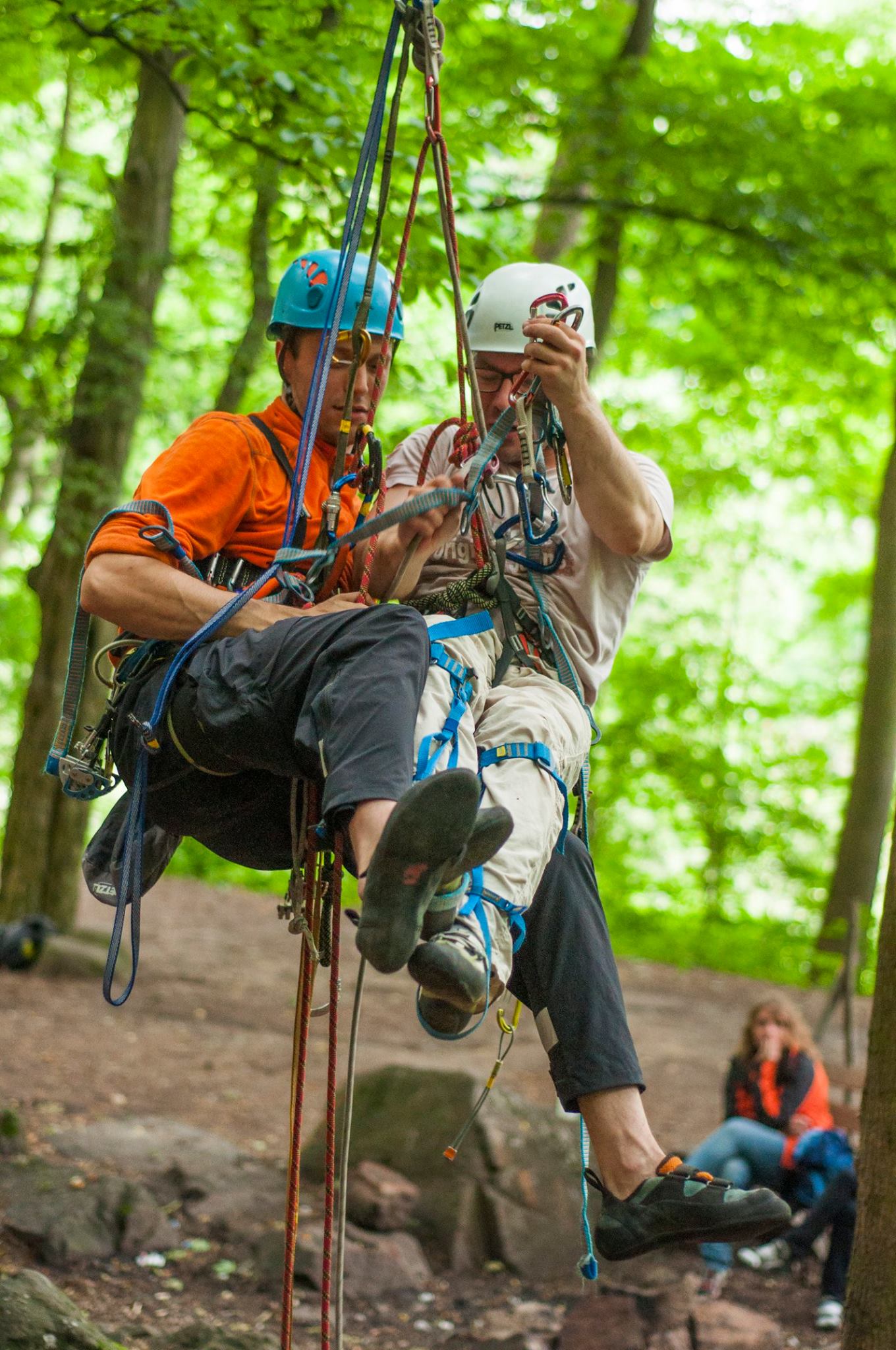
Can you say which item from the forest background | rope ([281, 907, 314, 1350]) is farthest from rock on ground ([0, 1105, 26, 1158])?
rope ([281, 907, 314, 1350])

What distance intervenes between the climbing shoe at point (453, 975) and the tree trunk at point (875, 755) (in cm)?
984

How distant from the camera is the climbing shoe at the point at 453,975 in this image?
1.92 metres

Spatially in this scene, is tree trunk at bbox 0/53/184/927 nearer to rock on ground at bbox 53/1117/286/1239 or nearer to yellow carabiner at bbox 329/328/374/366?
rock on ground at bbox 53/1117/286/1239

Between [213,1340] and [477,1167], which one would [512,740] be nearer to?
[213,1340]

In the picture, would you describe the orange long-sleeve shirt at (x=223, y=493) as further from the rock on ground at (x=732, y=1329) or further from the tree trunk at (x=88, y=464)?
the tree trunk at (x=88, y=464)

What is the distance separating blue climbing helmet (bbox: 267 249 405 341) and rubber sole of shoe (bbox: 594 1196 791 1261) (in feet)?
6.20

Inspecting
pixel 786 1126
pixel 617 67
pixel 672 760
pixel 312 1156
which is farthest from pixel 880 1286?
pixel 672 760

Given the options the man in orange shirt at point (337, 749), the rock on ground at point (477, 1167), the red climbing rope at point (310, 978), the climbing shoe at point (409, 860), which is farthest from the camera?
the rock on ground at point (477, 1167)

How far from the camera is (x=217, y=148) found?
5.27 meters

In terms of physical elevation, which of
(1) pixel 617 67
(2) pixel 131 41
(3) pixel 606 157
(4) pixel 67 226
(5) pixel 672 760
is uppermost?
(4) pixel 67 226

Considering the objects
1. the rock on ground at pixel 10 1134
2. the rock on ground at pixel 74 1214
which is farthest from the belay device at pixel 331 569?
the rock on ground at pixel 10 1134

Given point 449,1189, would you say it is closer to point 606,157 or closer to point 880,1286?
point 880,1286

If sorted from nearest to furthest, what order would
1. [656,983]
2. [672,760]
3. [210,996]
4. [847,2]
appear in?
1. [210,996]
2. [656,983]
3. [847,2]
4. [672,760]

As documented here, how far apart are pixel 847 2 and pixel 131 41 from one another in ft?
34.3
